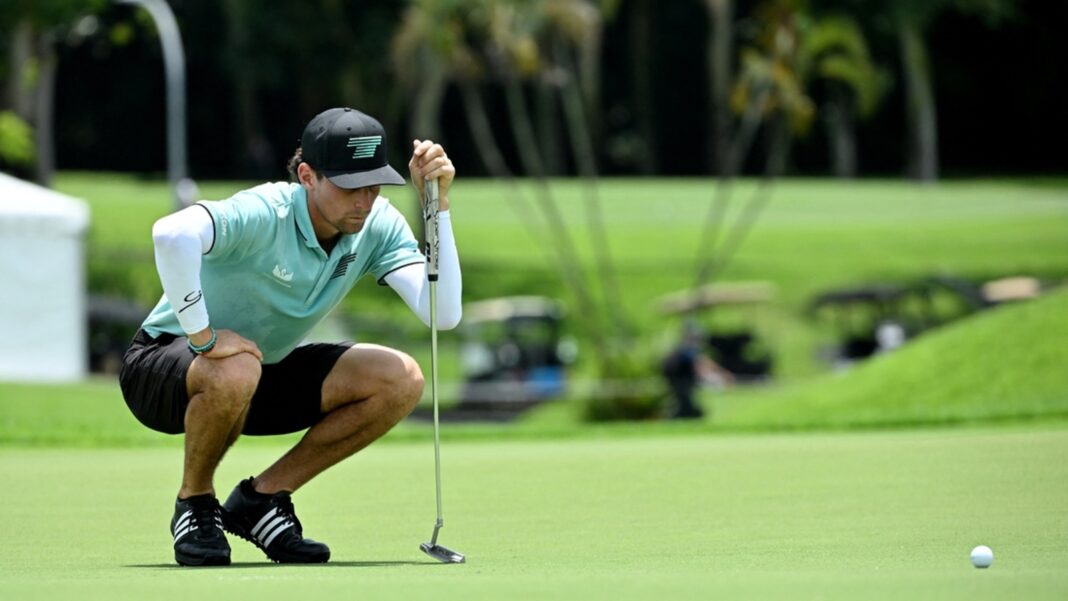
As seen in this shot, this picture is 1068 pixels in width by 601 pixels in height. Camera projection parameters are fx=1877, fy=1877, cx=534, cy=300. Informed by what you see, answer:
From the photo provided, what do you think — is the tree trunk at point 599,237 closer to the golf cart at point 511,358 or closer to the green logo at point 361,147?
the golf cart at point 511,358

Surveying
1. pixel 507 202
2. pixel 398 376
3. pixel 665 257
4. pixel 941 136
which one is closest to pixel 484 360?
pixel 665 257

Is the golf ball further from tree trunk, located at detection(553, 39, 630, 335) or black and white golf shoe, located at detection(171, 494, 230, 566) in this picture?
tree trunk, located at detection(553, 39, 630, 335)

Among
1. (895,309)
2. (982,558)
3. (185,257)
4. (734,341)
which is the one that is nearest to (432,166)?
(185,257)

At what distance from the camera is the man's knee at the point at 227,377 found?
6.21m

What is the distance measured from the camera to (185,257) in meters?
5.98

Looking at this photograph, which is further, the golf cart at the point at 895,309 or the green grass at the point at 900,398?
the golf cart at the point at 895,309

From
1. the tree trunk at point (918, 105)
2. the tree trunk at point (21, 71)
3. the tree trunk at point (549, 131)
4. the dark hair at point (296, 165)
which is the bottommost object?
the dark hair at point (296, 165)

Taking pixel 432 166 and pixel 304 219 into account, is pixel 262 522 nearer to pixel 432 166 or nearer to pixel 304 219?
pixel 304 219

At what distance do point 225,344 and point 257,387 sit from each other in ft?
1.41

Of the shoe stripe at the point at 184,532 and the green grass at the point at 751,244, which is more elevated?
the green grass at the point at 751,244

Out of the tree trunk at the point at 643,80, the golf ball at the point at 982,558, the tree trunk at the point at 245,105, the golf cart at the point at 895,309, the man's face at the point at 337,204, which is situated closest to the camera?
the golf ball at the point at 982,558

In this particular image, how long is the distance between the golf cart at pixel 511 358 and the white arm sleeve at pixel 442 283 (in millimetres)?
18264

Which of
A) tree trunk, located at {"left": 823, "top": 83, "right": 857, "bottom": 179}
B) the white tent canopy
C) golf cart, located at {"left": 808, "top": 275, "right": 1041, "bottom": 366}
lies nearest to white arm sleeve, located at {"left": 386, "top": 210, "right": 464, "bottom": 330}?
the white tent canopy

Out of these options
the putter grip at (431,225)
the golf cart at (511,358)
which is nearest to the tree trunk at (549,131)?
the golf cart at (511,358)
